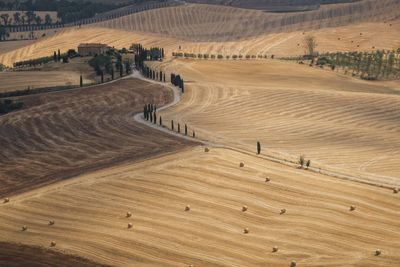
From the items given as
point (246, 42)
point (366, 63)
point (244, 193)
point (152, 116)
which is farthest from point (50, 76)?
point (244, 193)

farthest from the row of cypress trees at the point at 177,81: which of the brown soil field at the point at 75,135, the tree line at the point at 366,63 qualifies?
the tree line at the point at 366,63

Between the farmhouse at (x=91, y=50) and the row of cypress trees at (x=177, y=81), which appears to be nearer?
the row of cypress trees at (x=177, y=81)

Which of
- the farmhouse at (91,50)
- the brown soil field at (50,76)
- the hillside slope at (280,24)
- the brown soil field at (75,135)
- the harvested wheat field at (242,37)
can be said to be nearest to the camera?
the brown soil field at (75,135)

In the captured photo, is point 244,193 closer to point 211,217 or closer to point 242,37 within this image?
point 211,217

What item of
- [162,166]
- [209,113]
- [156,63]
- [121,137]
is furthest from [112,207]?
[156,63]

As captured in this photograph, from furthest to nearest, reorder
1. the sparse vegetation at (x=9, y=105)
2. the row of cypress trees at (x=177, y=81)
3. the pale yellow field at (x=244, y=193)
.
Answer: the row of cypress trees at (x=177, y=81)
the sparse vegetation at (x=9, y=105)
the pale yellow field at (x=244, y=193)

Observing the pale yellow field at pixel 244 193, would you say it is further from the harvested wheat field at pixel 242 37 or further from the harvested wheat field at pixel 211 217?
the harvested wheat field at pixel 242 37

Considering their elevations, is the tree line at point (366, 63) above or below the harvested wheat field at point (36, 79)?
above
